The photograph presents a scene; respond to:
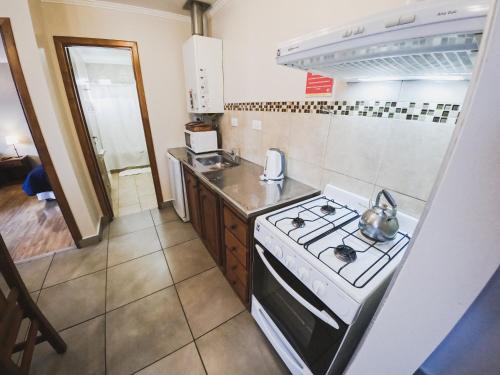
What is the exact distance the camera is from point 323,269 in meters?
0.75

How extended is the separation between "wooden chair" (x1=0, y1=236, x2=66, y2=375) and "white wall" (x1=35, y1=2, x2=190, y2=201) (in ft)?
5.24

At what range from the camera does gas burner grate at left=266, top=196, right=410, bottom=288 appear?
78cm

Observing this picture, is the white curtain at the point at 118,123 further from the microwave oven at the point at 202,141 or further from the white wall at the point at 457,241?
the white wall at the point at 457,241

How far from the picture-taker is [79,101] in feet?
7.21

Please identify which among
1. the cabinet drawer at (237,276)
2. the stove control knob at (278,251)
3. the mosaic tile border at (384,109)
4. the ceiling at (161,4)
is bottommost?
the cabinet drawer at (237,276)

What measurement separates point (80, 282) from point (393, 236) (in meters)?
2.38

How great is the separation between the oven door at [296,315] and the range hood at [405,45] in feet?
2.83

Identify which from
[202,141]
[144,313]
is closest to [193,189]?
[202,141]

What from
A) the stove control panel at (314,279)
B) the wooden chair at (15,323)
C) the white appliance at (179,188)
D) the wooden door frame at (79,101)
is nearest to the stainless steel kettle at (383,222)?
the stove control panel at (314,279)

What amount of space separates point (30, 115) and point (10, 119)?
148 inches

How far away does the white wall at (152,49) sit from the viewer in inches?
77.5

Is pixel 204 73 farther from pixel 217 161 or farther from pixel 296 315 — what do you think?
pixel 296 315

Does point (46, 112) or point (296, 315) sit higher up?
point (46, 112)

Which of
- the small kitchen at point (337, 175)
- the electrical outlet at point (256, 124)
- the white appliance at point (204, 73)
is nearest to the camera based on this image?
the small kitchen at point (337, 175)
